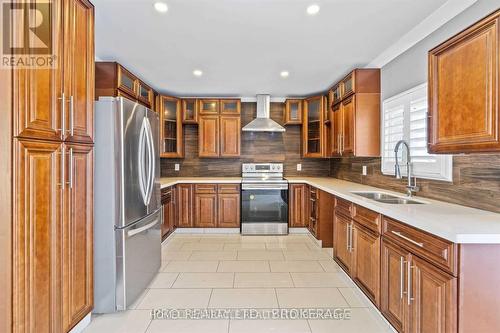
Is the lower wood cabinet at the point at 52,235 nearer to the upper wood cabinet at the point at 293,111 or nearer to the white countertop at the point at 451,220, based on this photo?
the white countertop at the point at 451,220

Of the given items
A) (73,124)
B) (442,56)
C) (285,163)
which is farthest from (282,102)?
(73,124)

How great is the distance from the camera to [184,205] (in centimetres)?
464

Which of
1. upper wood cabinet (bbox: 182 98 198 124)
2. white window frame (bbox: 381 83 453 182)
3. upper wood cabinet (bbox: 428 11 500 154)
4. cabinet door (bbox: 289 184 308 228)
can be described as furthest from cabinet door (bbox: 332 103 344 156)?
upper wood cabinet (bbox: 182 98 198 124)

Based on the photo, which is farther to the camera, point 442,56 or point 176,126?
point 176,126

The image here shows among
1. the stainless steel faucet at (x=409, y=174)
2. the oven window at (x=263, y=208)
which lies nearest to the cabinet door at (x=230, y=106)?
the oven window at (x=263, y=208)

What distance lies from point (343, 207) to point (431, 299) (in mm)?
1370

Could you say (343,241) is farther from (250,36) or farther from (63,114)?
(63,114)

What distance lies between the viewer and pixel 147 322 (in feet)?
7.07

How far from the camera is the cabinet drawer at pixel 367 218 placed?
6.89 feet

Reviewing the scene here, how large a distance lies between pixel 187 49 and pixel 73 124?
1.56 metres

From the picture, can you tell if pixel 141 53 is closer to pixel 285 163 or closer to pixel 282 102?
pixel 282 102

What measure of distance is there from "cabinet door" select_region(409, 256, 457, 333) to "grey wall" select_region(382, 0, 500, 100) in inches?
68.3

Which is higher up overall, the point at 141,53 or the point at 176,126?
the point at 141,53

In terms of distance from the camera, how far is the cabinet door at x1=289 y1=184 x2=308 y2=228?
465 centimetres
